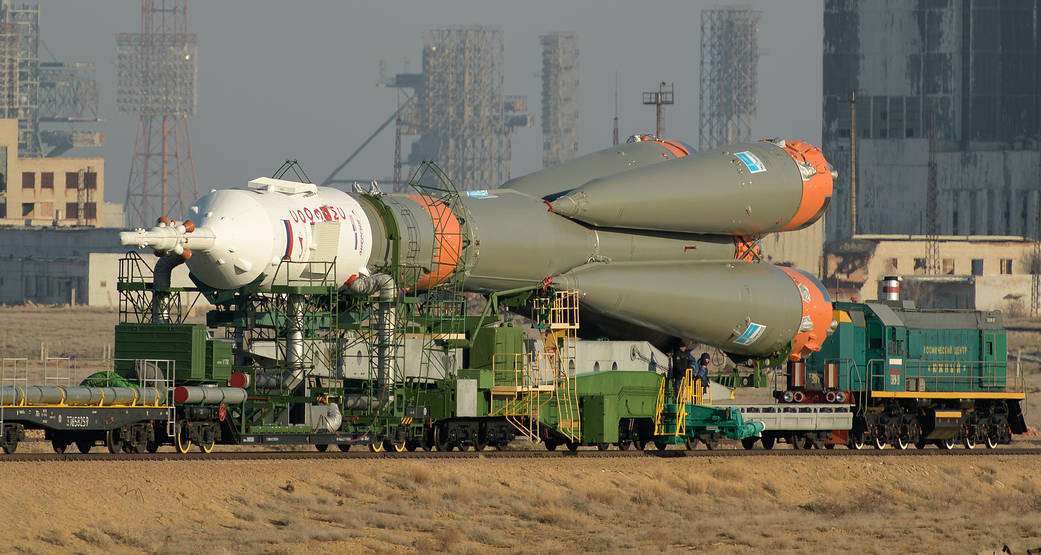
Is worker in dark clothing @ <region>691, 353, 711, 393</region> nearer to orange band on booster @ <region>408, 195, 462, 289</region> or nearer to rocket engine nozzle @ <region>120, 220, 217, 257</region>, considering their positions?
orange band on booster @ <region>408, 195, 462, 289</region>

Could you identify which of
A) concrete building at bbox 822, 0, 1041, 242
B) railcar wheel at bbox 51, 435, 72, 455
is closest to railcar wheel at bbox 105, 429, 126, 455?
railcar wheel at bbox 51, 435, 72, 455

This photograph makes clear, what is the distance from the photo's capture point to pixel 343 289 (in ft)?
110

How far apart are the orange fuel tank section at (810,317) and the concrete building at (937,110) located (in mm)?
106507

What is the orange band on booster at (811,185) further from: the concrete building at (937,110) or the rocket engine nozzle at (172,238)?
the concrete building at (937,110)

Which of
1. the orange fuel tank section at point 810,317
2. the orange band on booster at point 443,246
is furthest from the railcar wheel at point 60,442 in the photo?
the orange fuel tank section at point 810,317

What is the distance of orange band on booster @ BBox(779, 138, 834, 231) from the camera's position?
38.6 meters

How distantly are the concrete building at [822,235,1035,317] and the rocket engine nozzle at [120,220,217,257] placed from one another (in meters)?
98.3

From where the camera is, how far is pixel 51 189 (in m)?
156

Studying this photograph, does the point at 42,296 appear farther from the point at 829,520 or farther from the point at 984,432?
the point at 829,520

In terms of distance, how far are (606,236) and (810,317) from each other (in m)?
5.74

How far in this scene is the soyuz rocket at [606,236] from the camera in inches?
1257

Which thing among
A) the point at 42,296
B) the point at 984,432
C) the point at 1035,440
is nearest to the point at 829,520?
the point at 984,432

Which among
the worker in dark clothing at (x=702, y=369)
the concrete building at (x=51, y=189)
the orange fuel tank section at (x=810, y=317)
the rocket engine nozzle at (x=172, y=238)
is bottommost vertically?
the worker in dark clothing at (x=702, y=369)

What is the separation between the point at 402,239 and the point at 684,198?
6780 mm
